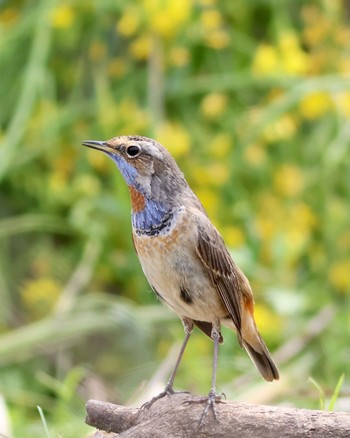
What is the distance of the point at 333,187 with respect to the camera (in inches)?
258

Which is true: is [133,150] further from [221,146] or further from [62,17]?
[62,17]

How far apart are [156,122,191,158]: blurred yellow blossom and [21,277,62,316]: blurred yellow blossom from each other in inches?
39.2

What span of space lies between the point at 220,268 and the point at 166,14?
293 cm

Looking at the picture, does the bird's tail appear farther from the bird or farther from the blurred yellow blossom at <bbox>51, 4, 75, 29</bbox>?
the blurred yellow blossom at <bbox>51, 4, 75, 29</bbox>

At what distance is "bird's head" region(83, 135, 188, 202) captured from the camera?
3402 mm

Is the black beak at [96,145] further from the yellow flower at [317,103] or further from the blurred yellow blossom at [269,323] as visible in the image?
the yellow flower at [317,103]

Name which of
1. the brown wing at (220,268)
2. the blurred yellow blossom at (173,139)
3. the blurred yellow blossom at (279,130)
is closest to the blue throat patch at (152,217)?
the brown wing at (220,268)

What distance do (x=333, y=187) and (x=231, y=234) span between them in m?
0.72

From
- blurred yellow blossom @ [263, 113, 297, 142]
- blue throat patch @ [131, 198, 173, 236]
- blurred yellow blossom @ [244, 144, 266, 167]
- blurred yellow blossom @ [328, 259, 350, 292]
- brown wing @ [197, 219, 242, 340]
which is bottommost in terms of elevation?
brown wing @ [197, 219, 242, 340]

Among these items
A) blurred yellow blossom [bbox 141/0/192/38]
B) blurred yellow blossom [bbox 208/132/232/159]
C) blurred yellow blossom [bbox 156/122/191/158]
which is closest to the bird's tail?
blurred yellow blossom [bbox 156/122/191/158]

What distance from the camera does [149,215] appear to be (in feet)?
11.2

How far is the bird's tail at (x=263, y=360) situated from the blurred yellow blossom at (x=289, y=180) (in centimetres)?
273

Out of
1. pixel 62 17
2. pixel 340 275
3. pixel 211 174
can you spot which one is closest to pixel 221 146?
pixel 211 174

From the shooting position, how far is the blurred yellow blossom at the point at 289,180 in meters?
6.39
